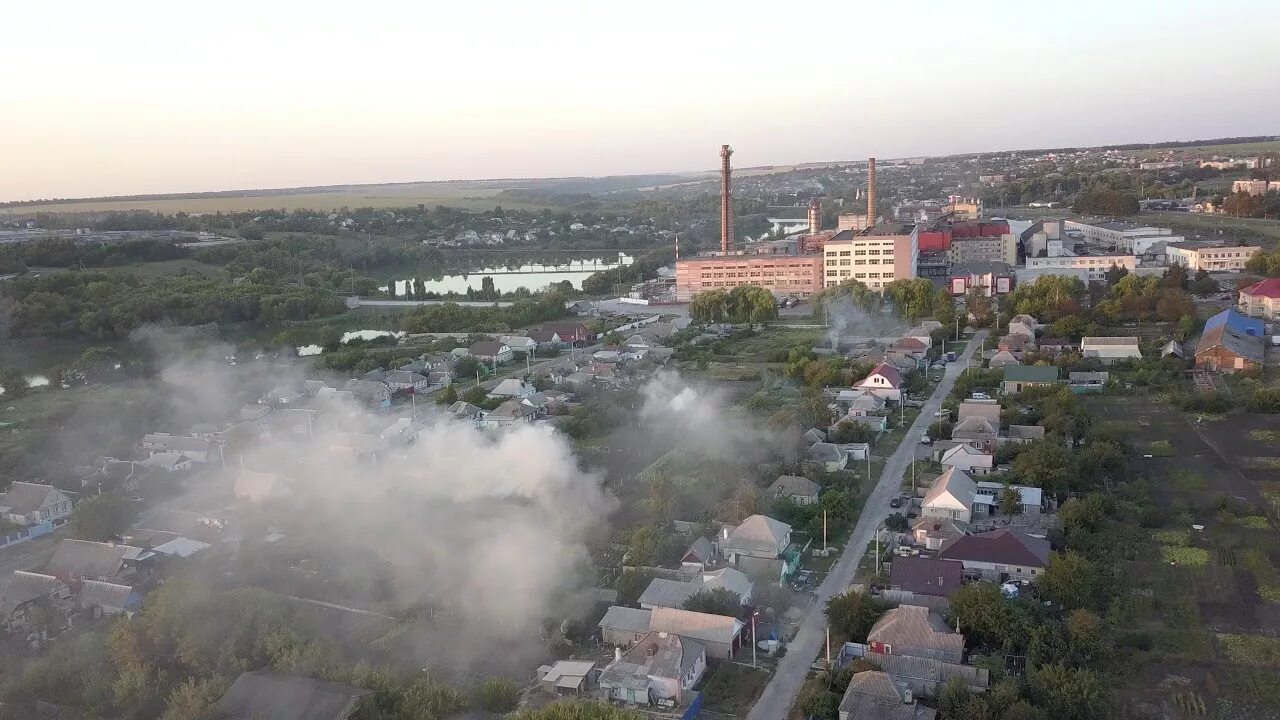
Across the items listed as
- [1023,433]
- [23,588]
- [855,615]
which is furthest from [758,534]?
[23,588]

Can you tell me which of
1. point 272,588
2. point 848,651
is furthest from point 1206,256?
point 272,588

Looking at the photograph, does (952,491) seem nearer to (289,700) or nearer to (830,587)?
(830,587)

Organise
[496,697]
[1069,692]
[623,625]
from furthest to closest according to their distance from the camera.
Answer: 1. [623,625]
2. [496,697]
3. [1069,692]

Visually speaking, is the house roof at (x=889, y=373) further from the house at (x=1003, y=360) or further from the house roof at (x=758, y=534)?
the house roof at (x=758, y=534)

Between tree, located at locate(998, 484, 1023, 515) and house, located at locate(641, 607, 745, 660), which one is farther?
tree, located at locate(998, 484, 1023, 515)

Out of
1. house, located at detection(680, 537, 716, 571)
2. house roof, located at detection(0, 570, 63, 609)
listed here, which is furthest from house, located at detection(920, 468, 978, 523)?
house roof, located at detection(0, 570, 63, 609)

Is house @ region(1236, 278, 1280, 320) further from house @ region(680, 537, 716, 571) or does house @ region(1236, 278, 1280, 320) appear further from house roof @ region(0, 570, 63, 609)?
house roof @ region(0, 570, 63, 609)

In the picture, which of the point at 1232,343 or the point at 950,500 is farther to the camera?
the point at 1232,343

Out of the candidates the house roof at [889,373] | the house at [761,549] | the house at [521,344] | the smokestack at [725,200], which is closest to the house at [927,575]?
the house at [761,549]
